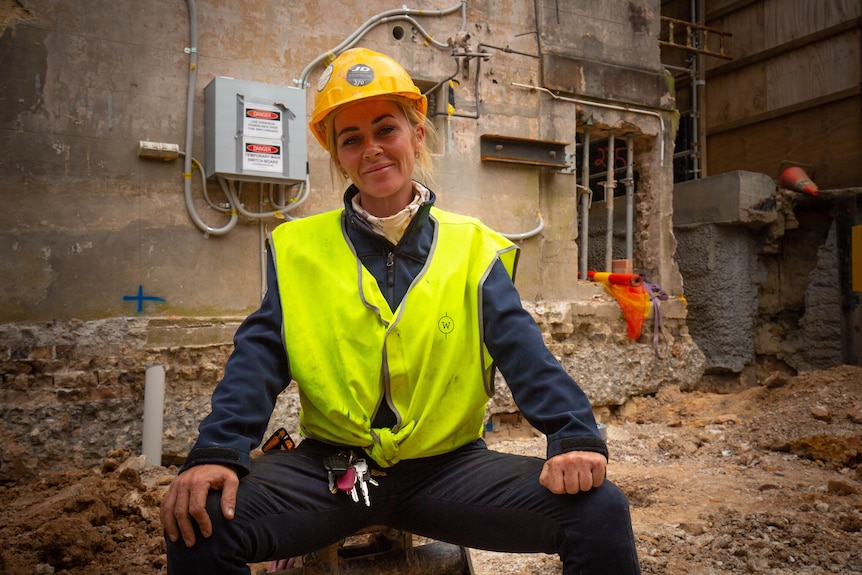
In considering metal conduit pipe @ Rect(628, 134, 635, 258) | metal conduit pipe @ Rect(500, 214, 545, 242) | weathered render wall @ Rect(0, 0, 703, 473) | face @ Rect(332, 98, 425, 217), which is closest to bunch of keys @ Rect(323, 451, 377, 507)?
face @ Rect(332, 98, 425, 217)

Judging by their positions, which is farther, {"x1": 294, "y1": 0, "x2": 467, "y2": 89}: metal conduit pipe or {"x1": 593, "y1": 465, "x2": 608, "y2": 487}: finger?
{"x1": 294, "y1": 0, "x2": 467, "y2": 89}: metal conduit pipe

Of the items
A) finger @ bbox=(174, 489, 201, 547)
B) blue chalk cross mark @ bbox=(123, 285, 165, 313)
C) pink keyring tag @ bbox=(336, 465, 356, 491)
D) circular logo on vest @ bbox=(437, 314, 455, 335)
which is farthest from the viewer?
blue chalk cross mark @ bbox=(123, 285, 165, 313)

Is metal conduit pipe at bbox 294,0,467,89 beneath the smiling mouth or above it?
above

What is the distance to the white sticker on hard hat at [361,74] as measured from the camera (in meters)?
1.91

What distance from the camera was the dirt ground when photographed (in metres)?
2.86

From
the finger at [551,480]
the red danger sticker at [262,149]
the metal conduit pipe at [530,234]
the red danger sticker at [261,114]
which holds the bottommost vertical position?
the finger at [551,480]

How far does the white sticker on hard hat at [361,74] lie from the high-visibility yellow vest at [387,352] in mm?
496

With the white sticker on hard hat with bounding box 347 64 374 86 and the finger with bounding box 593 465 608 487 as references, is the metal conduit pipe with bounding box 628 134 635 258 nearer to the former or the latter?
the white sticker on hard hat with bounding box 347 64 374 86

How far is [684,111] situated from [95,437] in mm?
9817

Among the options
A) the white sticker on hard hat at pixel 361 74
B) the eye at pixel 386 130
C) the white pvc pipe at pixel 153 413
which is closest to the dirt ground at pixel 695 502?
the white pvc pipe at pixel 153 413

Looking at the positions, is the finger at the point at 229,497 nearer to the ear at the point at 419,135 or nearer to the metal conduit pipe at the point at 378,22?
the ear at the point at 419,135

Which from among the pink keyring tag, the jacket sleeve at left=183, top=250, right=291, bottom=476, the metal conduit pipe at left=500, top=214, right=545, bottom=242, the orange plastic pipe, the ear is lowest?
the pink keyring tag

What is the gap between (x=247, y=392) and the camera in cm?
169

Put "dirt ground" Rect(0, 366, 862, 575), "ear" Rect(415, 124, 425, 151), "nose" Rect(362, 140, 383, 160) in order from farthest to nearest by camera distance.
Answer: "dirt ground" Rect(0, 366, 862, 575) → "ear" Rect(415, 124, 425, 151) → "nose" Rect(362, 140, 383, 160)
